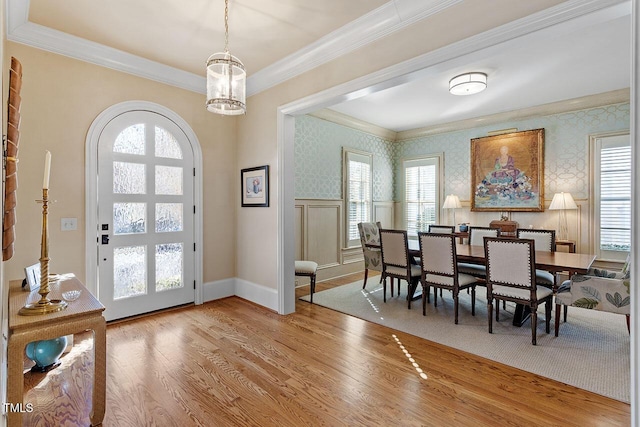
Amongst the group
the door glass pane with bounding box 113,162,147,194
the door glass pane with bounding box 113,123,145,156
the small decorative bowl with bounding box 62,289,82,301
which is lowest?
the small decorative bowl with bounding box 62,289,82,301

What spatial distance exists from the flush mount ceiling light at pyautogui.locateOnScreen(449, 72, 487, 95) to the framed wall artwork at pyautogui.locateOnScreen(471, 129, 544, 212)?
→ 2.03 metres

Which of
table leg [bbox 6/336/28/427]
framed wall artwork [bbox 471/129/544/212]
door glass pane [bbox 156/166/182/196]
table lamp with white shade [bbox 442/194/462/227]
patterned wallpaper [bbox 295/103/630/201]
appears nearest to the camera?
table leg [bbox 6/336/28/427]

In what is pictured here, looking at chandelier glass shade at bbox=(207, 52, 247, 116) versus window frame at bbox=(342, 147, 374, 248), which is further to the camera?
window frame at bbox=(342, 147, 374, 248)

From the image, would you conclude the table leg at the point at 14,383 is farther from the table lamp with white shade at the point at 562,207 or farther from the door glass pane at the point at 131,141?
the table lamp with white shade at the point at 562,207

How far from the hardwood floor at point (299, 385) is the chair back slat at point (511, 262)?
85cm

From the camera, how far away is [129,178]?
3627mm

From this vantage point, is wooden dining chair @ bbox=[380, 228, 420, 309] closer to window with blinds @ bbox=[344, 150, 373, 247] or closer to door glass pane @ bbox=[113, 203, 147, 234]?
window with blinds @ bbox=[344, 150, 373, 247]

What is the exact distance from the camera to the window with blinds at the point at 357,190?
19.7 ft

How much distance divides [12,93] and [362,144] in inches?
210

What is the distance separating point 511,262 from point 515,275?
131 mm

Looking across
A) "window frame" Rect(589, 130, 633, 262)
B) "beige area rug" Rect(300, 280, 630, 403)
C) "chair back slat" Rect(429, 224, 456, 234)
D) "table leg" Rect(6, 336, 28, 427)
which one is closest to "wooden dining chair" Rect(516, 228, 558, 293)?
"beige area rug" Rect(300, 280, 630, 403)

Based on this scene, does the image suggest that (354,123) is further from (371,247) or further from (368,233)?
(371,247)

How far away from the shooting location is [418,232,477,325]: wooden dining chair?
11.7 ft

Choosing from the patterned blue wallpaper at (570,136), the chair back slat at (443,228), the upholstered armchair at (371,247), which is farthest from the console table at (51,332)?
the patterned blue wallpaper at (570,136)
